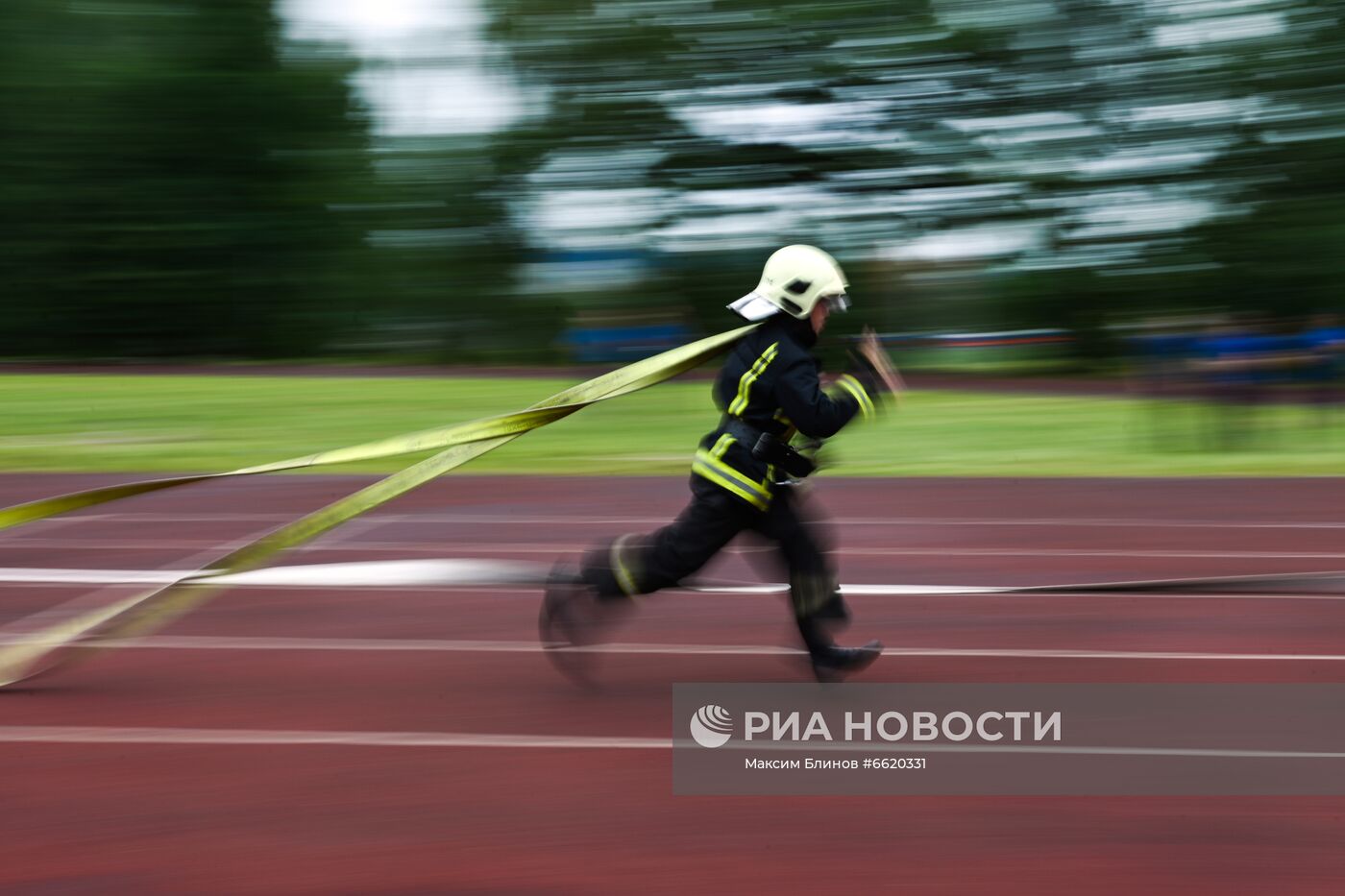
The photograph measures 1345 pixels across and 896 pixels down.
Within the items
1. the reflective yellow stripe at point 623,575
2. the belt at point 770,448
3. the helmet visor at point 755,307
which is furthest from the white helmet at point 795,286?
the reflective yellow stripe at point 623,575

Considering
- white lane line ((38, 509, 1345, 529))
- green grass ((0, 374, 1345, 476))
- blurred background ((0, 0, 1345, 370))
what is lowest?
white lane line ((38, 509, 1345, 529))

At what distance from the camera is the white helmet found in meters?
4.31

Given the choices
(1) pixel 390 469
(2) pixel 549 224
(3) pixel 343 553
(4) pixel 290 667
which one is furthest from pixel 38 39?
(4) pixel 290 667

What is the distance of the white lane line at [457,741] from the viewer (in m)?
4.20

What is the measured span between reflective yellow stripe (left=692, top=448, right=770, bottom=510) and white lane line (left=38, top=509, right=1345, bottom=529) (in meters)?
4.67

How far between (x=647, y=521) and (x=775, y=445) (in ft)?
16.8

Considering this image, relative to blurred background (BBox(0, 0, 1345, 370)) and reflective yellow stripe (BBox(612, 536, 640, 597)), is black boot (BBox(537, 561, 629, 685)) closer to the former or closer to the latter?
reflective yellow stripe (BBox(612, 536, 640, 597))

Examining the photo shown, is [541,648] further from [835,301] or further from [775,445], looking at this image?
[835,301]

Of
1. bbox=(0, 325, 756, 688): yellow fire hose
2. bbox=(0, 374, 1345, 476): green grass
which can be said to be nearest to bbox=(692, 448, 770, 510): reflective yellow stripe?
bbox=(0, 325, 756, 688): yellow fire hose

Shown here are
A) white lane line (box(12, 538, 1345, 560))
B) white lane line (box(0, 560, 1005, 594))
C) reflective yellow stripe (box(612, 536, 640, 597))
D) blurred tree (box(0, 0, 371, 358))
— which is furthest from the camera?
blurred tree (box(0, 0, 371, 358))

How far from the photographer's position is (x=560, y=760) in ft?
13.7

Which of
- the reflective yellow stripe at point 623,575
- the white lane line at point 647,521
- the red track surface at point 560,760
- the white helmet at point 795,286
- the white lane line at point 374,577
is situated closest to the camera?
the red track surface at point 560,760

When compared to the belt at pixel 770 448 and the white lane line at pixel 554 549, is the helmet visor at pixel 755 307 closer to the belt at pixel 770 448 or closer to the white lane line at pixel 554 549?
the belt at pixel 770 448

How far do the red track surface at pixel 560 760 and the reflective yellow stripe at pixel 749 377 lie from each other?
3.19ft
